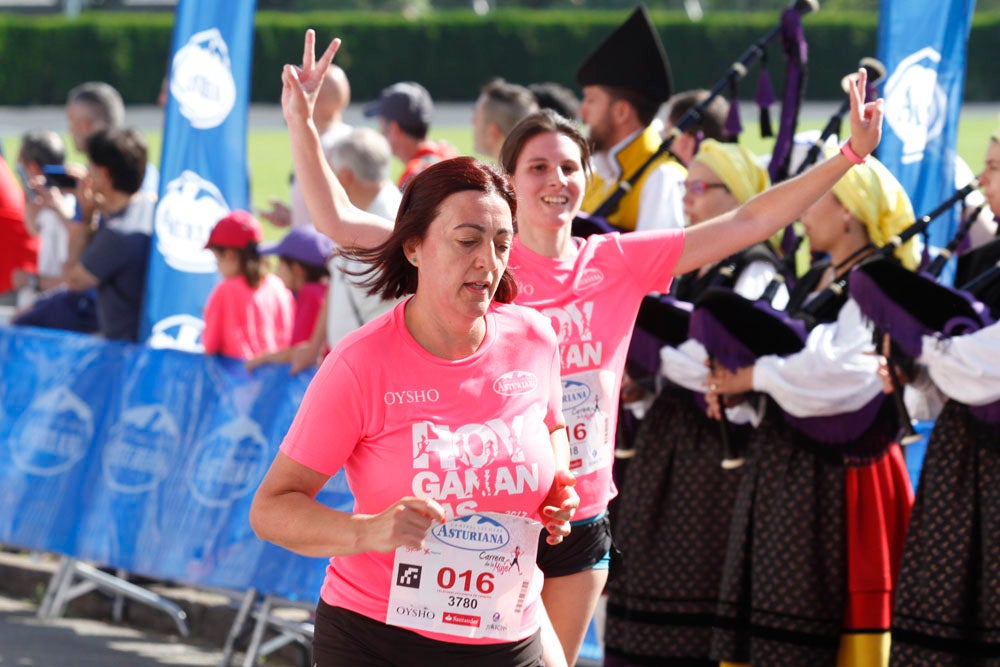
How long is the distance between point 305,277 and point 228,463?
0.88 meters

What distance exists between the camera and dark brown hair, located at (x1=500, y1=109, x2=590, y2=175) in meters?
4.90

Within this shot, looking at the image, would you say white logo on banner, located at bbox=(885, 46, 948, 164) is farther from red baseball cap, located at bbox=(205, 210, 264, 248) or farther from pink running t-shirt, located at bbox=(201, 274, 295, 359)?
red baseball cap, located at bbox=(205, 210, 264, 248)

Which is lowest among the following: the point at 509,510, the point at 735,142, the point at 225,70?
the point at 509,510

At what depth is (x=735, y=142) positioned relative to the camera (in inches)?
270

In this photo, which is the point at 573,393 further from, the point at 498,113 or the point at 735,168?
the point at 498,113

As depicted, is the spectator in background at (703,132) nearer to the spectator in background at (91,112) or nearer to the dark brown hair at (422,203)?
the dark brown hair at (422,203)

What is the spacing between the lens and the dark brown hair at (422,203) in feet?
12.3

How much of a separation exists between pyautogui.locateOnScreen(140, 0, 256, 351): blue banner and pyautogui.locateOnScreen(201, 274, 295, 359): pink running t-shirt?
0.55 metres

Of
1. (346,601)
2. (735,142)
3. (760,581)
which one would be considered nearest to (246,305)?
(735,142)

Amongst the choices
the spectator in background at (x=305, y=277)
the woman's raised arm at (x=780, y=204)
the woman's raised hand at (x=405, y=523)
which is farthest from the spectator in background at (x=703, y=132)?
the woman's raised hand at (x=405, y=523)

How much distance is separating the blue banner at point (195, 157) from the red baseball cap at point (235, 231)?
0.68m

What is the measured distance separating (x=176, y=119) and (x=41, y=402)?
1.55m

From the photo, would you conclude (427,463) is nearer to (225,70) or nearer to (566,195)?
(566,195)

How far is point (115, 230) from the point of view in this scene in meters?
8.62
